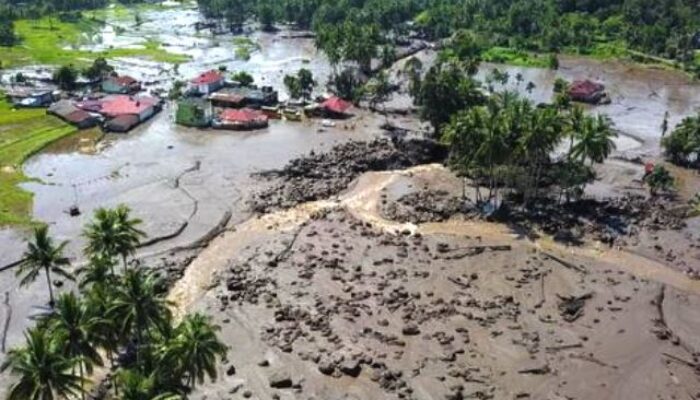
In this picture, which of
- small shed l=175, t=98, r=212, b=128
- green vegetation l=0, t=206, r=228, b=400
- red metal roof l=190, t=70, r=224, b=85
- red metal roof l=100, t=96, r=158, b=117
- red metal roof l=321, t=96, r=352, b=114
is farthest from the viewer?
red metal roof l=190, t=70, r=224, b=85

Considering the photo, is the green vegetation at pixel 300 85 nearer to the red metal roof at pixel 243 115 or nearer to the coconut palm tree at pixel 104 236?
the red metal roof at pixel 243 115

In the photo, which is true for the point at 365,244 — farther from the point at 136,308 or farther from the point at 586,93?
the point at 586,93

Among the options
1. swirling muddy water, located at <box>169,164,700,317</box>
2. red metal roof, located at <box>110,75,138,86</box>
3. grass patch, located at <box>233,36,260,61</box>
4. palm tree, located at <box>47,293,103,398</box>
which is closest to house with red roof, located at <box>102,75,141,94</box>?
red metal roof, located at <box>110,75,138,86</box>

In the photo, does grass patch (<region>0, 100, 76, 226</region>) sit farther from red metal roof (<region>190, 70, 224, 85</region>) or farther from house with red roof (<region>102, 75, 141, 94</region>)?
red metal roof (<region>190, 70, 224, 85</region>)

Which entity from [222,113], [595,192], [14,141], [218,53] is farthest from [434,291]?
[218,53]

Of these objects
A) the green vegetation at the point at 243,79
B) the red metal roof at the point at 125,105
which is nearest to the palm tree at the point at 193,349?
the red metal roof at the point at 125,105

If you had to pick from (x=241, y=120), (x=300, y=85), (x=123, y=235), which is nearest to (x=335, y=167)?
(x=241, y=120)
